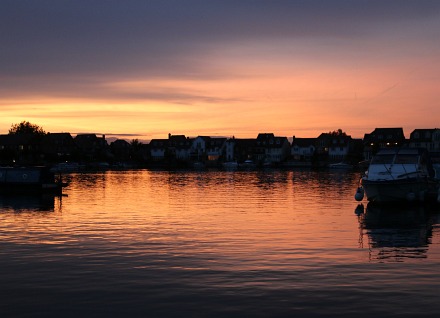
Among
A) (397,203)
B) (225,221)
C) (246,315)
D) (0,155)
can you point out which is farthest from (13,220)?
(0,155)

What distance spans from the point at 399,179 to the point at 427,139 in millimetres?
159072

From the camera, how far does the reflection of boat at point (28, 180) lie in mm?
64062

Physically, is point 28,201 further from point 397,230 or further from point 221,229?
point 397,230

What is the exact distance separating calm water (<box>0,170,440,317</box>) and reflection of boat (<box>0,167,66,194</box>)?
21.6m

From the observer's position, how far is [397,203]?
49.8 metres

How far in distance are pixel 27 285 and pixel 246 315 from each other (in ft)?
26.4

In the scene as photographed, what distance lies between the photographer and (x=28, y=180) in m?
65.8

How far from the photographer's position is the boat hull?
48.1m

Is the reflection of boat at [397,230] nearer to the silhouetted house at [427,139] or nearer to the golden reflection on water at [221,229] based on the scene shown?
the golden reflection on water at [221,229]

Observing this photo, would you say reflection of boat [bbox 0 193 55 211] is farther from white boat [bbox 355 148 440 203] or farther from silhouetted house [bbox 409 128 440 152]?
silhouetted house [bbox 409 128 440 152]

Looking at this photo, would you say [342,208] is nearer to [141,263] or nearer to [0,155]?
[141,263]

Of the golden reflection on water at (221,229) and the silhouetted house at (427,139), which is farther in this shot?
the silhouetted house at (427,139)

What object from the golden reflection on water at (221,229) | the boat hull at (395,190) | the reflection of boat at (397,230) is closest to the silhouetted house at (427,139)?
the boat hull at (395,190)

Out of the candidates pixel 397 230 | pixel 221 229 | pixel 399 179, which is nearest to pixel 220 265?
pixel 221 229
